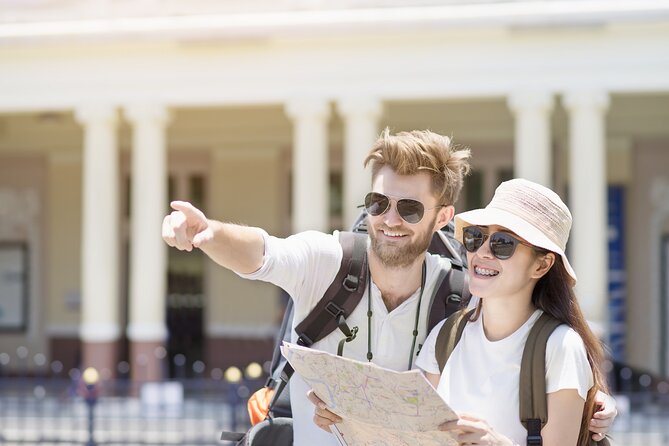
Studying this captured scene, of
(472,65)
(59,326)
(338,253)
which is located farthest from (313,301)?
(59,326)

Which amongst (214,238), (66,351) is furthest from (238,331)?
(214,238)

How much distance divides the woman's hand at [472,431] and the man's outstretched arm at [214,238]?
2.35 ft

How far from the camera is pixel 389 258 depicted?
2721 mm

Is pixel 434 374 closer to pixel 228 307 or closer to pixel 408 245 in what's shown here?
pixel 408 245

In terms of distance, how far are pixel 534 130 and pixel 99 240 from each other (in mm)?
5896

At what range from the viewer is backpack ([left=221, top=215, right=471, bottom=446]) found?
276 centimetres

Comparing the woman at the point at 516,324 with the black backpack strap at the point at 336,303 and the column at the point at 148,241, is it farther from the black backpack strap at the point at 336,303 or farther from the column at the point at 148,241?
the column at the point at 148,241

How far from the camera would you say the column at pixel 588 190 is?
11.6 meters

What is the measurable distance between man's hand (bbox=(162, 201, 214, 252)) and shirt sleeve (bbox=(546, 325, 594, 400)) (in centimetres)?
90

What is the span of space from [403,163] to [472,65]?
31.0 feet

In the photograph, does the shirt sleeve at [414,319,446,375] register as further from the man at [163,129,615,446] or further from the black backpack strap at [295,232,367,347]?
the black backpack strap at [295,232,367,347]

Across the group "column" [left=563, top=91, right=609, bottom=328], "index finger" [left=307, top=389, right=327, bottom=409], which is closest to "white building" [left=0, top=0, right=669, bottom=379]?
"column" [left=563, top=91, right=609, bottom=328]

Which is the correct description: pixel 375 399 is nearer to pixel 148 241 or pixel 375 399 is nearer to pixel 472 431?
pixel 472 431

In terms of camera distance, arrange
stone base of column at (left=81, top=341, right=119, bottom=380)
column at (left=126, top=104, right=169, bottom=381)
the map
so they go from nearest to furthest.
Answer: the map < column at (left=126, top=104, right=169, bottom=381) < stone base of column at (left=81, top=341, right=119, bottom=380)
